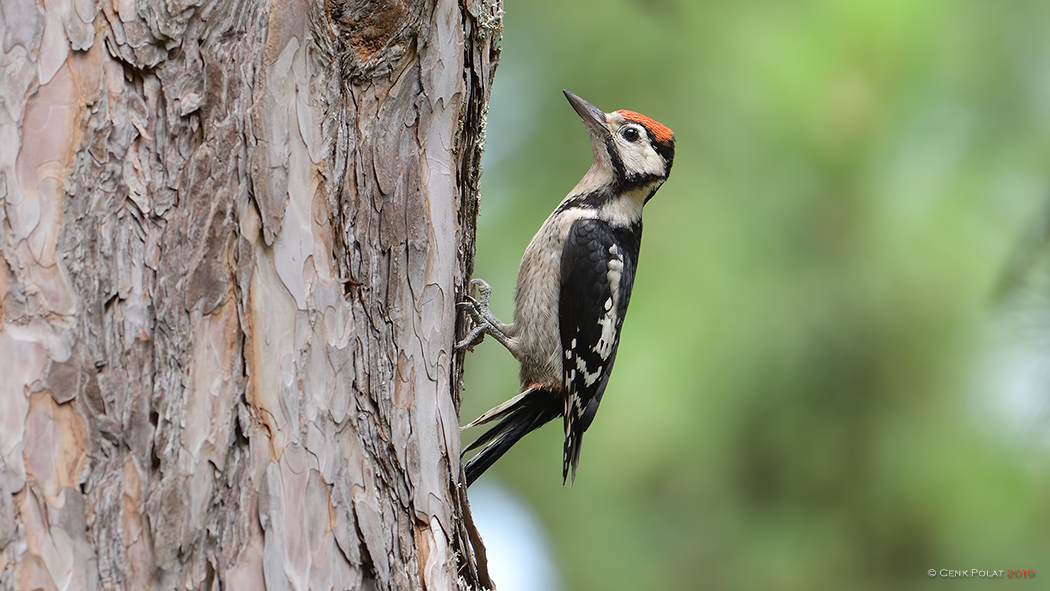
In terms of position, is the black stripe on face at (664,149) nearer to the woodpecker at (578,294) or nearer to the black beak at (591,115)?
the woodpecker at (578,294)

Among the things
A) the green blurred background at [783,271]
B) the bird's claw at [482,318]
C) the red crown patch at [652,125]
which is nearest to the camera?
the bird's claw at [482,318]

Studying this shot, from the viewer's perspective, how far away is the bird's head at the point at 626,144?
3.35 meters

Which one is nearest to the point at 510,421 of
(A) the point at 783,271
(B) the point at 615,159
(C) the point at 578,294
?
(C) the point at 578,294

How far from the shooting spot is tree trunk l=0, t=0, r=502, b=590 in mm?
1287

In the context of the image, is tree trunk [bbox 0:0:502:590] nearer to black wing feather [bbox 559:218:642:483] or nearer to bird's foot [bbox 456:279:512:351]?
bird's foot [bbox 456:279:512:351]

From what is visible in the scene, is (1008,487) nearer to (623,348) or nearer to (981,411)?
(981,411)

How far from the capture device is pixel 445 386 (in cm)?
184

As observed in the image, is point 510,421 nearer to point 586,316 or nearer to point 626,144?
point 586,316

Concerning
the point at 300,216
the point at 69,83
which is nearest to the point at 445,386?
the point at 300,216

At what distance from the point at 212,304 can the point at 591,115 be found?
2241mm

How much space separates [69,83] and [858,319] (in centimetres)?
332

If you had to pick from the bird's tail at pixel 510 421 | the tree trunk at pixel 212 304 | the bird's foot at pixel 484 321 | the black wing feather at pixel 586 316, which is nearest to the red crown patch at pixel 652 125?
the black wing feather at pixel 586 316

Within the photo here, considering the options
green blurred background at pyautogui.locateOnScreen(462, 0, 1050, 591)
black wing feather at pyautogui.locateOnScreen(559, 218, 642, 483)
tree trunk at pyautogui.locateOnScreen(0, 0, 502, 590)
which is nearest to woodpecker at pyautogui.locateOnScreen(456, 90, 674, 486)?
black wing feather at pyautogui.locateOnScreen(559, 218, 642, 483)

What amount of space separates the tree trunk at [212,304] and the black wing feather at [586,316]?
1.45 meters
